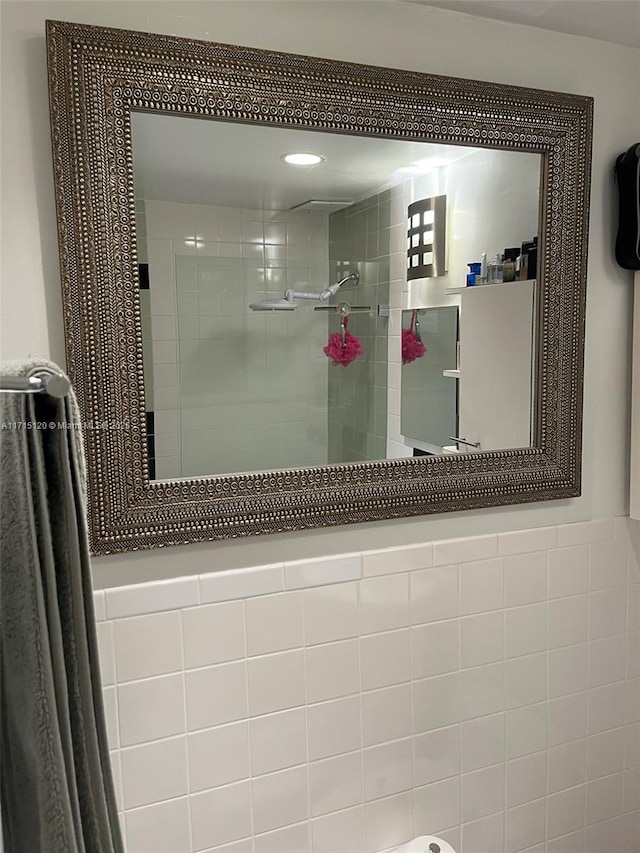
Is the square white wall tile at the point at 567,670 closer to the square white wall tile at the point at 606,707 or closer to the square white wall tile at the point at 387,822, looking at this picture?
the square white wall tile at the point at 606,707

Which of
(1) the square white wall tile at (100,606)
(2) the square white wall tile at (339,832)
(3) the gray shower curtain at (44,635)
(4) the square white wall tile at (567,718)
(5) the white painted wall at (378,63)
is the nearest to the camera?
(3) the gray shower curtain at (44,635)

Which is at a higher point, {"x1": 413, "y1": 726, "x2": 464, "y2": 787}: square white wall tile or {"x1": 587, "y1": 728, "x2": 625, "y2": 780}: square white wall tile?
{"x1": 413, "y1": 726, "x2": 464, "y2": 787}: square white wall tile

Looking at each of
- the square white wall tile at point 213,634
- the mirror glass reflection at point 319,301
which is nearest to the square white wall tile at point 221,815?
the square white wall tile at point 213,634

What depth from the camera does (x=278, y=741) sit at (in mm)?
1343

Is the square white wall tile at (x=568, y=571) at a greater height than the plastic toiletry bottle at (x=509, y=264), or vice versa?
the plastic toiletry bottle at (x=509, y=264)

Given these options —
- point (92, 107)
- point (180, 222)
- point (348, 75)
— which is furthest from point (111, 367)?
point (348, 75)

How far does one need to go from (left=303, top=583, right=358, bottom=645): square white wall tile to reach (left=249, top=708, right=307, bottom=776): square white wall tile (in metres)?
0.15

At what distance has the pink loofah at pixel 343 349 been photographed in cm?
131

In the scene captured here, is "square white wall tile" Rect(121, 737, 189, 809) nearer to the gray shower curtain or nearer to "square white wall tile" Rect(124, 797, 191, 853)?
"square white wall tile" Rect(124, 797, 191, 853)

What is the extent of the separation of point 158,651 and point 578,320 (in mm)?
1078

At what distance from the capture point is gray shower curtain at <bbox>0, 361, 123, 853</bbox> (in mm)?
581

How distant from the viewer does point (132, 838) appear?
48.9 inches

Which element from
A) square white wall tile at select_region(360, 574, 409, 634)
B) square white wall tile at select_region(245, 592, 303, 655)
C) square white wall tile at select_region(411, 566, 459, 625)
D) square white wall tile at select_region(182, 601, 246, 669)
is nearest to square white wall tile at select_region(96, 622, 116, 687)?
square white wall tile at select_region(182, 601, 246, 669)

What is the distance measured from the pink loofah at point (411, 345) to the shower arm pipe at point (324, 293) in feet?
0.49
